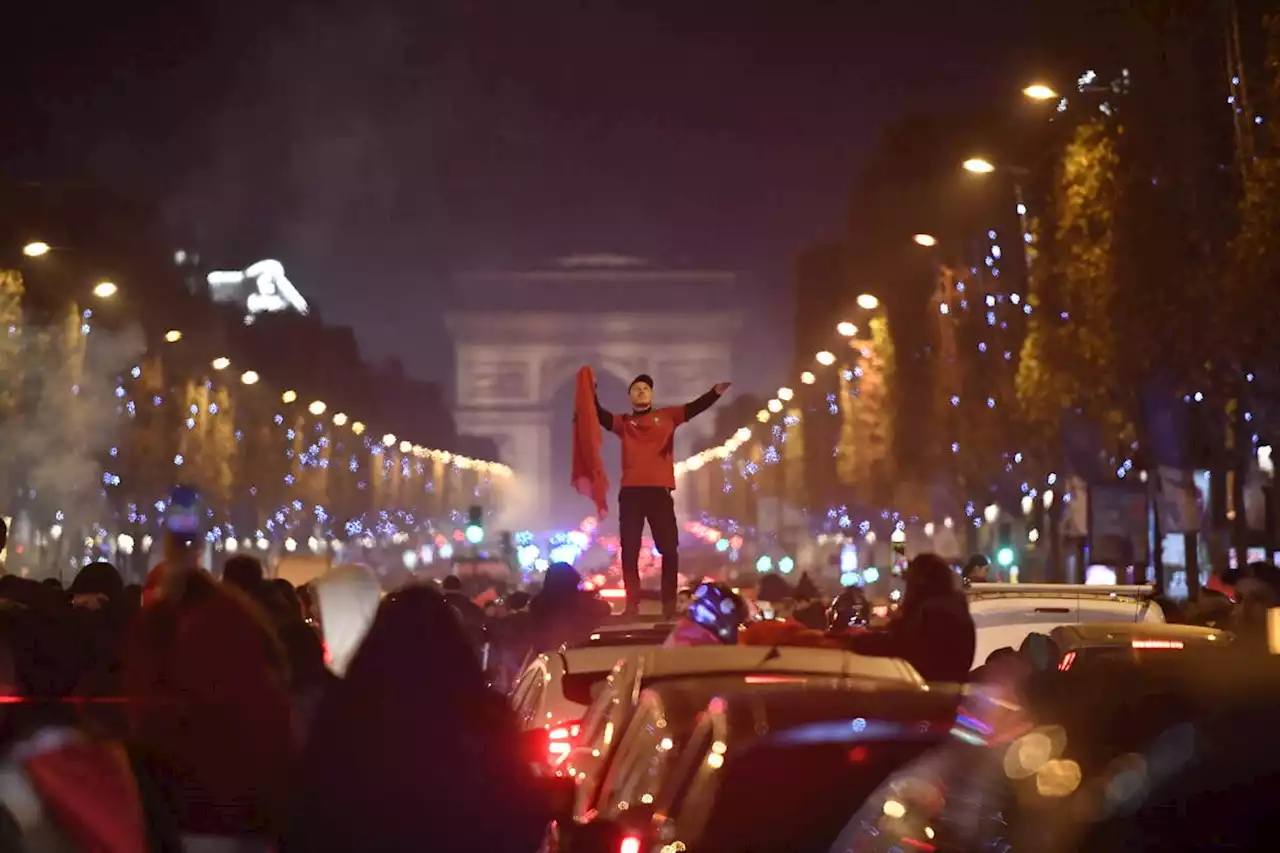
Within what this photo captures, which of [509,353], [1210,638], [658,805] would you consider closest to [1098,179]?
[1210,638]

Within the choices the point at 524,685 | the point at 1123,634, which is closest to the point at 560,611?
the point at 524,685

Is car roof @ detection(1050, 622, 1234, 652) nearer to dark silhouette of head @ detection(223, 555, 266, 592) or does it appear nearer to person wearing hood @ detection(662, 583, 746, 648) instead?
person wearing hood @ detection(662, 583, 746, 648)

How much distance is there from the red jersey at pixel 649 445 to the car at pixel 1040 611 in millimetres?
2044

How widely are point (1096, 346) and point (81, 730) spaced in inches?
1269

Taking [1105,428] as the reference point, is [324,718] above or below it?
below

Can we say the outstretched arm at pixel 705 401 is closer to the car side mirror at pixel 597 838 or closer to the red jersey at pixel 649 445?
the red jersey at pixel 649 445

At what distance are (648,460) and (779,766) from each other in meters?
7.93

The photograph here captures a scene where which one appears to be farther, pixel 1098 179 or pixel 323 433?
pixel 323 433

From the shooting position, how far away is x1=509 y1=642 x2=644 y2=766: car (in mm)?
11727

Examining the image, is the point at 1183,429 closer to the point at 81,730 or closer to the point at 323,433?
the point at 81,730

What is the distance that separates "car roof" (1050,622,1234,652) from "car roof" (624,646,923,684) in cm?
309

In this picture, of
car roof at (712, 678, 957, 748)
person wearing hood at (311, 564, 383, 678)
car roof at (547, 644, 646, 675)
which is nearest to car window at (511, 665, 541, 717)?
car roof at (547, 644, 646, 675)

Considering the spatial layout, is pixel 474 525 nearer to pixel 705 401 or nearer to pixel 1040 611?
pixel 1040 611

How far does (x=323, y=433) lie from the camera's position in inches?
4390
